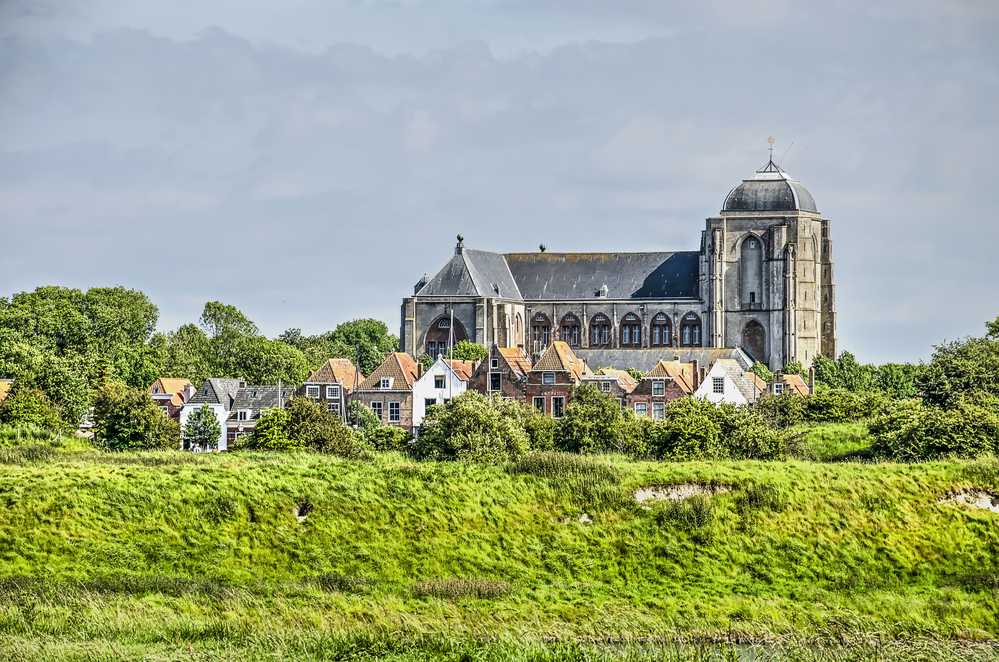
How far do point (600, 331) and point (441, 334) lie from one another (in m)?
13.6

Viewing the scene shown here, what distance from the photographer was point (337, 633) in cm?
2202

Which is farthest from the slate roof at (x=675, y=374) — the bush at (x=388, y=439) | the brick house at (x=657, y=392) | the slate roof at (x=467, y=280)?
the slate roof at (x=467, y=280)

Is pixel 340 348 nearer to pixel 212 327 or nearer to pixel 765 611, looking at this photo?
pixel 212 327

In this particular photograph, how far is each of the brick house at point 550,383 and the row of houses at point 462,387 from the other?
0.05 m

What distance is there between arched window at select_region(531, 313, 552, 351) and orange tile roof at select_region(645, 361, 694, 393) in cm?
4232

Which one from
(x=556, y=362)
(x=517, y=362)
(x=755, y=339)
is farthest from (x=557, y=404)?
(x=755, y=339)

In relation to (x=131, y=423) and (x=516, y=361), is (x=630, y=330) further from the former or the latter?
(x=131, y=423)

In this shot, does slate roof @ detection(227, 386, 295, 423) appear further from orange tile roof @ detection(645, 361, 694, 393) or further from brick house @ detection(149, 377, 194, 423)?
orange tile roof @ detection(645, 361, 694, 393)

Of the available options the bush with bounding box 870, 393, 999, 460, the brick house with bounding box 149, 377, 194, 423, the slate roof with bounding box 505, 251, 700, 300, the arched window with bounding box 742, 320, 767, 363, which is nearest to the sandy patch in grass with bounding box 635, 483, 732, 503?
the bush with bounding box 870, 393, 999, 460

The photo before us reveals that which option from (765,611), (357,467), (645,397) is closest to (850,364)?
(645,397)

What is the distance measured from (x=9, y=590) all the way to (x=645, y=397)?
42.0 m

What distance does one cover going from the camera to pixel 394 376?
6488 centimetres

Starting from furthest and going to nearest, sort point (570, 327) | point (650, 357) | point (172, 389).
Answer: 1. point (570, 327)
2. point (650, 357)
3. point (172, 389)

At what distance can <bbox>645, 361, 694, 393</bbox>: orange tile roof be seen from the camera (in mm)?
63406
